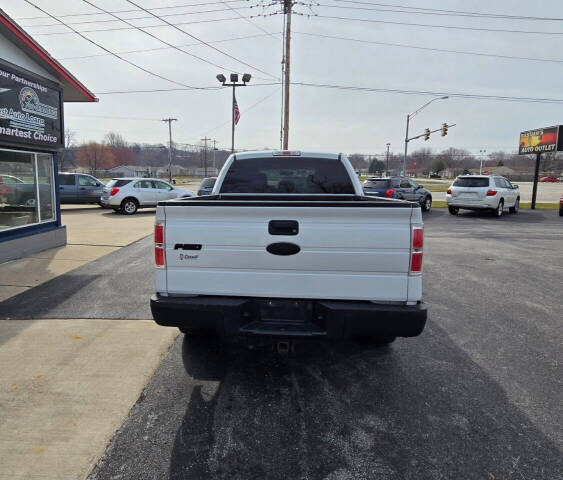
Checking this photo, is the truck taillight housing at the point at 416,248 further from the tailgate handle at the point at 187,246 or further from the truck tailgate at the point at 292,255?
the tailgate handle at the point at 187,246

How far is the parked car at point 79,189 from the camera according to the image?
18.3 metres

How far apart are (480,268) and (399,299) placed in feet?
18.6

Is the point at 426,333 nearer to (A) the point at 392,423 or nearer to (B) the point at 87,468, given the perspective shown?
(A) the point at 392,423

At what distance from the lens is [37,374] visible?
335 cm

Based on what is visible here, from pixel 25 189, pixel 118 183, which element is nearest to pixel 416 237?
pixel 25 189

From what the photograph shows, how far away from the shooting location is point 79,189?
18516 mm

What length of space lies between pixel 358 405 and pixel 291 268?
1.19 m

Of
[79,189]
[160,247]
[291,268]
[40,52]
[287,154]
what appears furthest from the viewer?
[79,189]

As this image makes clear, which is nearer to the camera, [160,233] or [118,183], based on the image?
[160,233]

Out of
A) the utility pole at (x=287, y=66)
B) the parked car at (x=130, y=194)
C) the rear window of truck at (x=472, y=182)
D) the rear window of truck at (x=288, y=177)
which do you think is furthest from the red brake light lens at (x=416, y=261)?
the utility pole at (x=287, y=66)

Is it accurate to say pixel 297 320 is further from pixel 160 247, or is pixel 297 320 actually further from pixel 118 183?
pixel 118 183

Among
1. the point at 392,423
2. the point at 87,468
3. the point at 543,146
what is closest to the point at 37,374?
the point at 87,468

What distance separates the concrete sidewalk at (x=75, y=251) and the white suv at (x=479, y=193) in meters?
13.2

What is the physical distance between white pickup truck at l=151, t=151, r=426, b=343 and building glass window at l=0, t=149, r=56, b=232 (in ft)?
22.0
